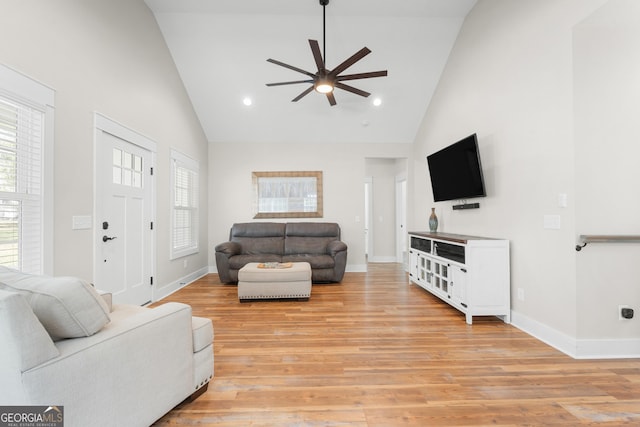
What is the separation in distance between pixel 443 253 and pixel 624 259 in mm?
1560

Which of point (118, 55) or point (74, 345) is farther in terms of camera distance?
point (118, 55)

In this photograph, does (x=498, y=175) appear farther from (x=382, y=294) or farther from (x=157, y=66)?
(x=157, y=66)

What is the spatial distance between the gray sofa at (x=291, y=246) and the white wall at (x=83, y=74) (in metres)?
1.35

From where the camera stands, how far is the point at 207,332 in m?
1.80

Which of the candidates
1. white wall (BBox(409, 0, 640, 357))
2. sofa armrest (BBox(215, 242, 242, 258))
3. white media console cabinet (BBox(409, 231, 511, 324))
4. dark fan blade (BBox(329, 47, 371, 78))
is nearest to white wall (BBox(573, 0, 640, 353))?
white wall (BBox(409, 0, 640, 357))

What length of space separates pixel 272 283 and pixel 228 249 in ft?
4.36

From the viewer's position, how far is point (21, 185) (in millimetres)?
2043

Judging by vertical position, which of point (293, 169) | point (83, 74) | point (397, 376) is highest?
point (83, 74)

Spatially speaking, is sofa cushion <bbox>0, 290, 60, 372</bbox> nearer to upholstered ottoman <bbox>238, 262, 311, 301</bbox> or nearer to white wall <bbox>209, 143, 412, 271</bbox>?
upholstered ottoman <bbox>238, 262, 311, 301</bbox>

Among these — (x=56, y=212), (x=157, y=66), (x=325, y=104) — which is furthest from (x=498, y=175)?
(x=157, y=66)

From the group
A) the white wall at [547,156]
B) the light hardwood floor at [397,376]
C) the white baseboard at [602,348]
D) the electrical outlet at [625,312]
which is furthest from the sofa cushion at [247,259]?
the electrical outlet at [625,312]

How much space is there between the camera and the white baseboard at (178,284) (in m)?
3.86

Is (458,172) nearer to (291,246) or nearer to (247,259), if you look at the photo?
(291,246)

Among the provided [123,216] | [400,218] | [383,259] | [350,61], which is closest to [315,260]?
[123,216]
